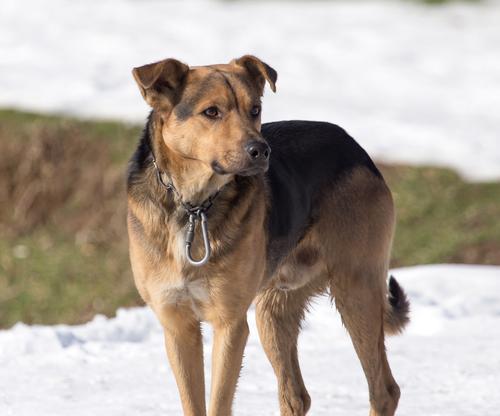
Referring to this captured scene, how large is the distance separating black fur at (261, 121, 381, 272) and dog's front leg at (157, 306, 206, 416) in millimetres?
541

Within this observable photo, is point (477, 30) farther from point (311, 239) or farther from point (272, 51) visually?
point (311, 239)

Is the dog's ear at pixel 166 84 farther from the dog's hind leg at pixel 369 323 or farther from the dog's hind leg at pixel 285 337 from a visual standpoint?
the dog's hind leg at pixel 285 337

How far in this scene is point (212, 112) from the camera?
5297 millimetres

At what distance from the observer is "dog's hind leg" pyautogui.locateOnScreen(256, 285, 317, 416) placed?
21.4 ft

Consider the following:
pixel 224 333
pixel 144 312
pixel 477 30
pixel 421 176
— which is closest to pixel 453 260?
pixel 421 176

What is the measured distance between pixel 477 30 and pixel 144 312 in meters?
10.8

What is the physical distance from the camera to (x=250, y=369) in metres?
7.72

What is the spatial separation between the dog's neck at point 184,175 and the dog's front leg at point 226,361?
0.60 metres

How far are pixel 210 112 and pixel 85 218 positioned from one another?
7.93m

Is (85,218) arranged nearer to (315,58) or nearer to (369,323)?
(315,58)

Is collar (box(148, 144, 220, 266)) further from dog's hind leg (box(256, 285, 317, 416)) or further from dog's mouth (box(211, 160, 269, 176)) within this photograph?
dog's hind leg (box(256, 285, 317, 416))

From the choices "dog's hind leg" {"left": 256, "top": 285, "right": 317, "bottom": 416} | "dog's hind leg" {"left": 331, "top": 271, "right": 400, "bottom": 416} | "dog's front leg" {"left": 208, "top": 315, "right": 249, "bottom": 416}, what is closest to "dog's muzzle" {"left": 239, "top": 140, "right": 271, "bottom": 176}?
"dog's front leg" {"left": 208, "top": 315, "right": 249, "bottom": 416}

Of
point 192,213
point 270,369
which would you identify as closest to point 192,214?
point 192,213

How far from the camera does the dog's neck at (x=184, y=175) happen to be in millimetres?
5453
